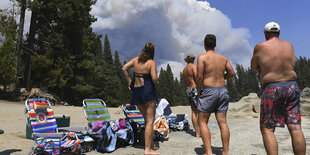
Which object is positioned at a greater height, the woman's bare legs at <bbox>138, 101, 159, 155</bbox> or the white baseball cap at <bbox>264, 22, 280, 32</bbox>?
the white baseball cap at <bbox>264, 22, 280, 32</bbox>

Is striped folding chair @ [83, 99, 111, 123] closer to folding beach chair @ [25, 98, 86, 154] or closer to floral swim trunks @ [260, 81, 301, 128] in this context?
folding beach chair @ [25, 98, 86, 154]

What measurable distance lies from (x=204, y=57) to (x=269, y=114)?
1233mm

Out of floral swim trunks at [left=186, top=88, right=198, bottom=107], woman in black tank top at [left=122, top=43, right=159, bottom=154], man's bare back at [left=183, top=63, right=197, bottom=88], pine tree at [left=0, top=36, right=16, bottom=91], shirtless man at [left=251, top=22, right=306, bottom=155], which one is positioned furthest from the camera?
pine tree at [left=0, top=36, right=16, bottom=91]

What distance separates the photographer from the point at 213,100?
3.26 m

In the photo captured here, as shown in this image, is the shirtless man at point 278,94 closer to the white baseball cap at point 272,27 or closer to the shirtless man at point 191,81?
the white baseball cap at point 272,27

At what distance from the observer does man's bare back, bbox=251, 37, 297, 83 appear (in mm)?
2604

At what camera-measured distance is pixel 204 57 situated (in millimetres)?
3375

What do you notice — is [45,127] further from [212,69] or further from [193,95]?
[212,69]

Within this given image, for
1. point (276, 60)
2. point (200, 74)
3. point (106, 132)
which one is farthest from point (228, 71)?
point (106, 132)

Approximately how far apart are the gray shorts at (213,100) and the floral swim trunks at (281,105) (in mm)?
728

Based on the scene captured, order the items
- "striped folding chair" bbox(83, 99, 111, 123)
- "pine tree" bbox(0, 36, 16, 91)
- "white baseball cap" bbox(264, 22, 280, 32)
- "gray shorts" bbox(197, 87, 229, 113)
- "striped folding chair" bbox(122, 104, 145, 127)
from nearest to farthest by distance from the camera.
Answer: "white baseball cap" bbox(264, 22, 280, 32) < "gray shorts" bbox(197, 87, 229, 113) < "striped folding chair" bbox(83, 99, 111, 123) < "striped folding chair" bbox(122, 104, 145, 127) < "pine tree" bbox(0, 36, 16, 91)

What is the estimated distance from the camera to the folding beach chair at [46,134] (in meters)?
3.42

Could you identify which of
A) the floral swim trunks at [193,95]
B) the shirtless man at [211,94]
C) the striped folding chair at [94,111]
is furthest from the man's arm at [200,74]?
the striped folding chair at [94,111]

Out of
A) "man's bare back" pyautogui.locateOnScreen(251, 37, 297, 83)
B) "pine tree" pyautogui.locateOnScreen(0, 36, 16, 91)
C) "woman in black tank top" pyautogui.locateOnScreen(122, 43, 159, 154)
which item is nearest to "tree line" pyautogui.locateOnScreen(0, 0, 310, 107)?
"pine tree" pyautogui.locateOnScreen(0, 36, 16, 91)
